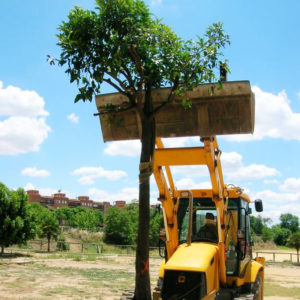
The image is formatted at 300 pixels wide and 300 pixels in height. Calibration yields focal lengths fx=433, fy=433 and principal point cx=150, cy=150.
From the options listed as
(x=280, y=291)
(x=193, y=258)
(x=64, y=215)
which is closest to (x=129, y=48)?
(x=193, y=258)

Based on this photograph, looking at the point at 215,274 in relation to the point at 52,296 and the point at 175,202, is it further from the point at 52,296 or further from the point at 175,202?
the point at 52,296

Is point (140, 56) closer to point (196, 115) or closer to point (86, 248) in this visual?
point (196, 115)

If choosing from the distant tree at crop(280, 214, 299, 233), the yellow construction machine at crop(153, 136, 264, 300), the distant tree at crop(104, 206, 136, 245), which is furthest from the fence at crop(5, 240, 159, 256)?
the distant tree at crop(280, 214, 299, 233)

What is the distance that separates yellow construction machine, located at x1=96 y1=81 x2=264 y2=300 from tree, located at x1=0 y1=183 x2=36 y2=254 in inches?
906

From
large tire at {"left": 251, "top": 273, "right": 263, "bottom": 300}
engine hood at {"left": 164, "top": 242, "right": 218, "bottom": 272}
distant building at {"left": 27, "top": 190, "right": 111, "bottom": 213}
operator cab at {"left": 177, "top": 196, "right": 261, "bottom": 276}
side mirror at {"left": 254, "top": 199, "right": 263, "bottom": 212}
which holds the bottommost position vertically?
large tire at {"left": 251, "top": 273, "right": 263, "bottom": 300}

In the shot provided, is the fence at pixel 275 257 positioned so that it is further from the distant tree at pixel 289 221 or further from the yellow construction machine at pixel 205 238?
the distant tree at pixel 289 221

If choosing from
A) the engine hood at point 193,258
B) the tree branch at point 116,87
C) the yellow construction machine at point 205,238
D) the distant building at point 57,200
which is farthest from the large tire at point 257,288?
the distant building at point 57,200

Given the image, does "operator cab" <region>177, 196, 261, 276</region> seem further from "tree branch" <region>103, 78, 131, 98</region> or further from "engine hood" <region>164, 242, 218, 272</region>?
"tree branch" <region>103, 78, 131, 98</region>

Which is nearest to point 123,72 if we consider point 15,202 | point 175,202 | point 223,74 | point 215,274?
point 223,74

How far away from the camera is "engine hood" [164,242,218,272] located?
6.46 m

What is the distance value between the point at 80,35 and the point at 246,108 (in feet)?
9.92

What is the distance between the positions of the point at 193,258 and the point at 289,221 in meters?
132

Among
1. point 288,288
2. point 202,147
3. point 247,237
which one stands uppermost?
point 202,147

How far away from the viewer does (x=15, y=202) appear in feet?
99.5
